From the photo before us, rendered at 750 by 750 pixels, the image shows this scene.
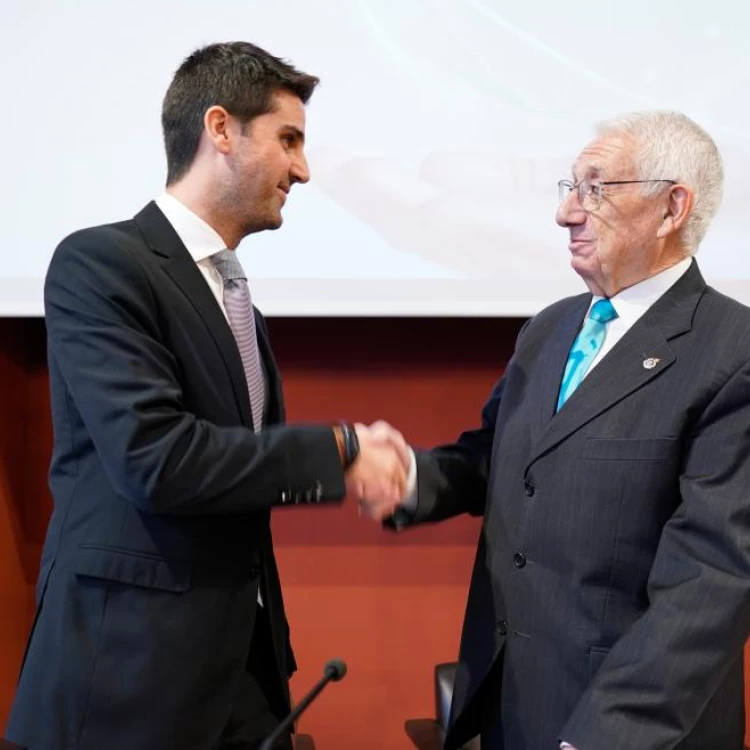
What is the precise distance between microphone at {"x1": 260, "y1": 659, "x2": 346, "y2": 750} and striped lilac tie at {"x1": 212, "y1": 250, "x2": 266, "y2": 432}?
43 centimetres

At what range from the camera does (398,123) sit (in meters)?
2.35

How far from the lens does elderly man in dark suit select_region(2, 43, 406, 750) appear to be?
1.32 m

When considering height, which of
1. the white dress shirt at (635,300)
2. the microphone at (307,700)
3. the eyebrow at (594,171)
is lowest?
the microphone at (307,700)

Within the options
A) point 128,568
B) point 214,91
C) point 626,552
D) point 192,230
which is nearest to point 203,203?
point 192,230

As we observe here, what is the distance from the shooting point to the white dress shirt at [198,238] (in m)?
1.51

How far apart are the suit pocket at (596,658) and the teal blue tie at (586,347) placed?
379 mm

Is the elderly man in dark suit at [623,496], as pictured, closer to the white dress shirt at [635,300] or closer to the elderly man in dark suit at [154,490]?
the white dress shirt at [635,300]

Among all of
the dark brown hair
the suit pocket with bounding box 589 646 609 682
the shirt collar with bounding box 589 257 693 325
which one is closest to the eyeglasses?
the shirt collar with bounding box 589 257 693 325

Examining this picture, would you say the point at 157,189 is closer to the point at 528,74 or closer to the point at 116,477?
the point at 528,74

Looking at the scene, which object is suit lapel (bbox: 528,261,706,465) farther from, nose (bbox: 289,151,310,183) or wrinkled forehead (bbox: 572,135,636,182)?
nose (bbox: 289,151,310,183)

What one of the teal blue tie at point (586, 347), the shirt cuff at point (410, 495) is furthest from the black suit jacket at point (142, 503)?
the teal blue tie at point (586, 347)

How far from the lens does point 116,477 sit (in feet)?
4.32

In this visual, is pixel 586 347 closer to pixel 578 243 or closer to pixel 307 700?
Answer: pixel 578 243

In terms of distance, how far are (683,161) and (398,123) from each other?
98 centimetres
